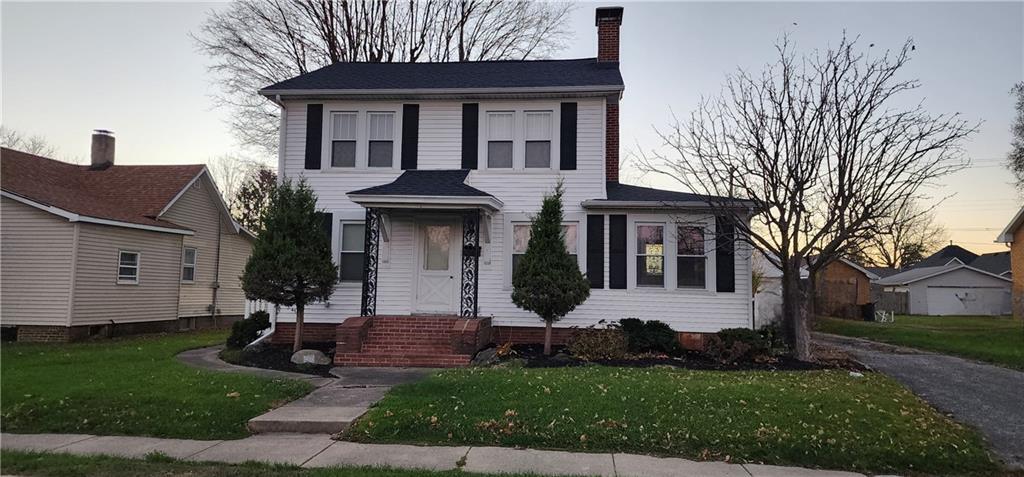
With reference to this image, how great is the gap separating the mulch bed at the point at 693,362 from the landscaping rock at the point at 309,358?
335 centimetres

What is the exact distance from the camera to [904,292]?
136 ft

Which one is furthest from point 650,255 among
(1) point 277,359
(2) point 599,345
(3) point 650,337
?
(1) point 277,359

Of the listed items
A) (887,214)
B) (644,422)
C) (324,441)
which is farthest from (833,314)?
(324,441)

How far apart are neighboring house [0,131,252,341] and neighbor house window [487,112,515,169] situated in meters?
10.3

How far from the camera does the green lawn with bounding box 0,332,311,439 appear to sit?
691 cm

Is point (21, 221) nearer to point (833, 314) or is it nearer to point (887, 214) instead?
point (887, 214)

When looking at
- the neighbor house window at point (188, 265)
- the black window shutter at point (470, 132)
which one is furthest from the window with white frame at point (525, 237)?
the neighbor house window at point (188, 265)

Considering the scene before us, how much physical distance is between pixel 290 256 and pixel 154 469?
624 centimetres

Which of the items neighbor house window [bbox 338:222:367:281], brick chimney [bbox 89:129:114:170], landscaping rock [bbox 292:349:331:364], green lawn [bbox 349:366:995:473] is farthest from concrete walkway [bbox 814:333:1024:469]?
brick chimney [bbox 89:129:114:170]

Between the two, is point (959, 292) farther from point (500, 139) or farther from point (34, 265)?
point (34, 265)

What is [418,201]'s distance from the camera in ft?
40.1

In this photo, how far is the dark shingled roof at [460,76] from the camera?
13.9 m

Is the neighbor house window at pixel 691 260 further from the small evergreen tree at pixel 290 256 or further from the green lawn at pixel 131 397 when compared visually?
the green lawn at pixel 131 397

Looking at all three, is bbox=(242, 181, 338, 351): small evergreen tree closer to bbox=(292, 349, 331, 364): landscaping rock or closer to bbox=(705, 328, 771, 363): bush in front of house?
bbox=(292, 349, 331, 364): landscaping rock
